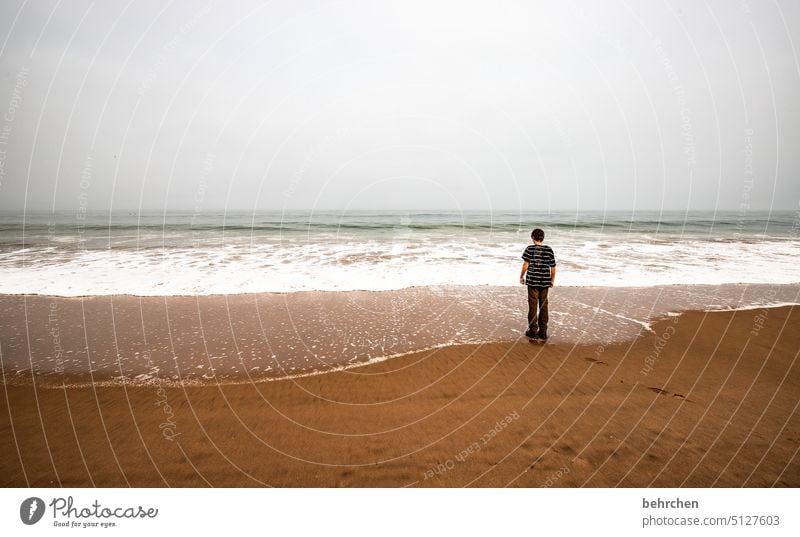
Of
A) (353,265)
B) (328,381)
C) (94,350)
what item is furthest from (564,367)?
(353,265)

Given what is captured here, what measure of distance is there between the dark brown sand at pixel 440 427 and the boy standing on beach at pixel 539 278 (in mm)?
1046

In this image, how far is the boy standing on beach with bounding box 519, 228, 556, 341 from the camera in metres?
7.54

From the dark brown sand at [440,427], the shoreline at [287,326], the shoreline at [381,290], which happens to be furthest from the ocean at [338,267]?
the dark brown sand at [440,427]

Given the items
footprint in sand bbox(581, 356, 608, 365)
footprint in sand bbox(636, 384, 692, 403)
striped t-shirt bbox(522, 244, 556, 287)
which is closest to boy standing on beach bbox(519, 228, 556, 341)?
striped t-shirt bbox(522, 244, 556, 287)

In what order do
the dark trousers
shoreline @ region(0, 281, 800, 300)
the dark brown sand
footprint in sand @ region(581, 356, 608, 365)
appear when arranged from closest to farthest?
the dark brown sand → footprint in sand @ region(581, 356, 608, 365) → the dark trousers → shoreline @ region(0, 281, 800, 300)

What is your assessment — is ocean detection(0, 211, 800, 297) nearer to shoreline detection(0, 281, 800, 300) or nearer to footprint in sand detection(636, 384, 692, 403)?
shoreline detection(0, 281, 800, 300)

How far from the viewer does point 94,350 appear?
706cm

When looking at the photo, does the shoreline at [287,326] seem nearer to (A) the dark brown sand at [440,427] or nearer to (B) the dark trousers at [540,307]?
(B) the dark trousers at [540,307]

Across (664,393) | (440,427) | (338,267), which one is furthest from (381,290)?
(664,393)

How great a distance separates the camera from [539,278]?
760 centimetres

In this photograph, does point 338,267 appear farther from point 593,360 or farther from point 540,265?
point 593,360

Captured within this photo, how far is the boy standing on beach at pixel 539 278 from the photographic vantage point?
754 centimetres

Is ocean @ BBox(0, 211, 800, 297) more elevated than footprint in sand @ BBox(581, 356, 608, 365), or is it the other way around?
ocean @ BBox(0, 211, 800, 297)

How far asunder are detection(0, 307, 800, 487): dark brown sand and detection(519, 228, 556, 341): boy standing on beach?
1046 millimetres
